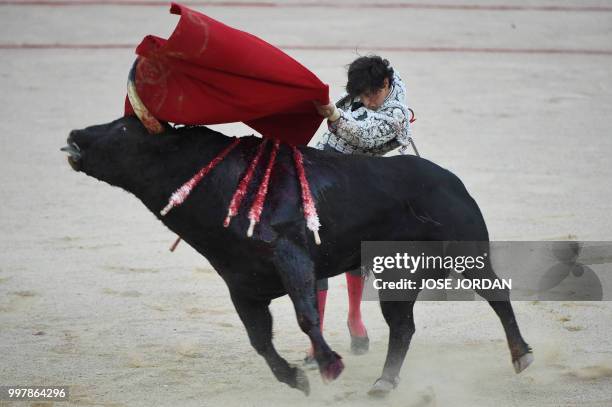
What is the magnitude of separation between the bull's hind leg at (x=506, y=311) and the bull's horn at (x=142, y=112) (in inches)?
61.9

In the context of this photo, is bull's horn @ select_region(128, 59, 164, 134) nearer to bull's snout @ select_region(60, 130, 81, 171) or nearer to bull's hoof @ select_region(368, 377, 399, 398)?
bull's snout @ select_region(60, 130, 81, 171)

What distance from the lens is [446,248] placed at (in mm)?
4848

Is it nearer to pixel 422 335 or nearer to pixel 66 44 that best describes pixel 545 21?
pixel 66 44

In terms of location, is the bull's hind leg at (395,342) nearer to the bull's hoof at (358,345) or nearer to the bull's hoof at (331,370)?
the bull's hoof at (358,345)

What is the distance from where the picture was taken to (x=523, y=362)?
4871 mm

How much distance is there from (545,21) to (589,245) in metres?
7.30

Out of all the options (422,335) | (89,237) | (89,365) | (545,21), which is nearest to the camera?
(89,365)

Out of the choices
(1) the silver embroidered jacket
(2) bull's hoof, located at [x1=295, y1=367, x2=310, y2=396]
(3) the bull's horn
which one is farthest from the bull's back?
(3) the bull's horn

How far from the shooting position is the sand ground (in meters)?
5.14

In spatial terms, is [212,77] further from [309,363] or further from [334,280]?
[334,280]

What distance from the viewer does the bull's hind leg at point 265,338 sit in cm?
468

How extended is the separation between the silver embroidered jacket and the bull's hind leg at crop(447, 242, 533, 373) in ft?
2.05

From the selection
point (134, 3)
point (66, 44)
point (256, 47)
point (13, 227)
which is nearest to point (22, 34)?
point (66, 44)

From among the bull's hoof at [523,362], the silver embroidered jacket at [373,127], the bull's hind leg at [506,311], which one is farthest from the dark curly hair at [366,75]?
the bull's hoof at [523,362]
